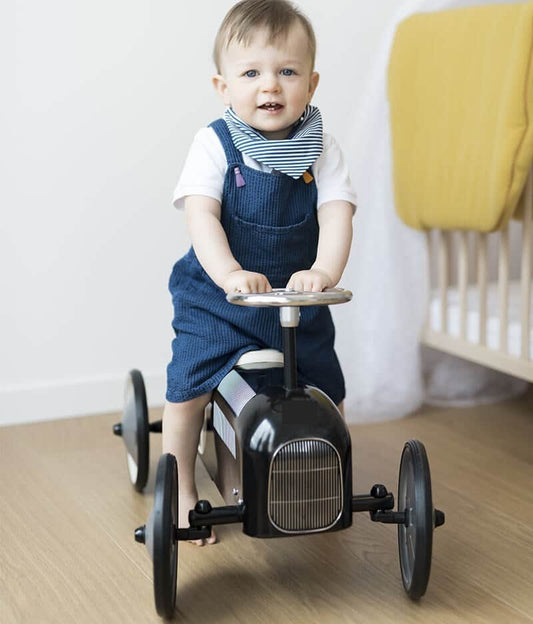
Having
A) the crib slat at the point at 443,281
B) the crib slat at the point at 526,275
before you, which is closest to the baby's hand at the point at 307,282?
the crib slat at the point at 526,275

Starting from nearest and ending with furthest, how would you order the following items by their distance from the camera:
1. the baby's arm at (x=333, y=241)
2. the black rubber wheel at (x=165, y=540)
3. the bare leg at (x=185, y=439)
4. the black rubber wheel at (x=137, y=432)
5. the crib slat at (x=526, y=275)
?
the black rubber wheel at (x=165, y=540), the baby's arm at (x=333, y=241), the bare leg at (x=185, y=439), the black rubber wheel at (x=137, y=432), the crib slat at (x=526, y=275)

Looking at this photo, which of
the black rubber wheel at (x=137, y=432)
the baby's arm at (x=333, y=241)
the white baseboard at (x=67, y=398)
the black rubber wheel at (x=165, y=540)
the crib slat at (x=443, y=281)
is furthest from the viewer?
the white baseboard at (x=67, y=398)

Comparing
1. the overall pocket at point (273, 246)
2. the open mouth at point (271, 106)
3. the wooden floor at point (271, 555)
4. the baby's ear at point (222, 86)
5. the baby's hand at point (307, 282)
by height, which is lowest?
the wooden floor at point (271, 555)

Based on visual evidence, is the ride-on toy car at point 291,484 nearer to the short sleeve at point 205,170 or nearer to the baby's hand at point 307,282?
the baby's hand at point 307,282

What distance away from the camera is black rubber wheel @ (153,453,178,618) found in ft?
3.31

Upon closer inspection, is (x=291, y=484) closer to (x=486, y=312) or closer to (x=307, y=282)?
(x=307, y=282)

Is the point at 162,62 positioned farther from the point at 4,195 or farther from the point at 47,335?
the point at 47,335

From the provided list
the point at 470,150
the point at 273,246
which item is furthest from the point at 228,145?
the point at 470,150

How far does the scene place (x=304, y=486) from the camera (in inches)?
41.1

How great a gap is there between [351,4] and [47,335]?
100 centimetres

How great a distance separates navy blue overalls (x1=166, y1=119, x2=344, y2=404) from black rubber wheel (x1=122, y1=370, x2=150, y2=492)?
0.19 metres

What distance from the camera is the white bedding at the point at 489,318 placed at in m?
1.66

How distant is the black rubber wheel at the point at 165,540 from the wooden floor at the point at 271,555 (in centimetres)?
5

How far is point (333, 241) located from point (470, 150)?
0.49m
